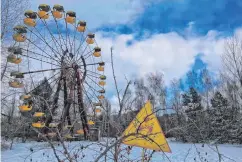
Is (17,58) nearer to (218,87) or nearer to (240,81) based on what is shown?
(240,81)

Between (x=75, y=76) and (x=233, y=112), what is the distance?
36.8 ft

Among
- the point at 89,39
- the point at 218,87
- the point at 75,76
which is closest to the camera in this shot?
the point at 75,76

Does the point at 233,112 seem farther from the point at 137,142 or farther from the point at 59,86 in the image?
the point at 137,142

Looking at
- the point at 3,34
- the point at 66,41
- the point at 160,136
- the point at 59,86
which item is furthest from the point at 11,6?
the point at 160,136

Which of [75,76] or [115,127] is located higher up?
[75,76]

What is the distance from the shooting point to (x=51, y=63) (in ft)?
36.6

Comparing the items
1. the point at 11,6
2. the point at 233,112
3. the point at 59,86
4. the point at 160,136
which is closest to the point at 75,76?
the point at 59,86

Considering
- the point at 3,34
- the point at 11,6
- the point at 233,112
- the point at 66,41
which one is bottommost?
the point at 233,112

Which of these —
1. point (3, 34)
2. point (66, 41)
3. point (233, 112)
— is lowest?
point (233, 112)

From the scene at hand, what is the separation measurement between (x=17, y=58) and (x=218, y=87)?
20971 mm

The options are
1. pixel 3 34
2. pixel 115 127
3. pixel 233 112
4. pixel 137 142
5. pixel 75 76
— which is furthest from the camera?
pixel 233 112

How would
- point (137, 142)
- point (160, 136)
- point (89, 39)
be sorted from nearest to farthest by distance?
point (137, 142) → point (160, 136) → point (89, 39)

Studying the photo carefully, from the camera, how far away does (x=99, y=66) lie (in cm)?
1265

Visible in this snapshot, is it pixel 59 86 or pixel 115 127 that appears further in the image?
pixel 59 86
